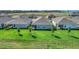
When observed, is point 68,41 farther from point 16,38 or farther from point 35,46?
point 16,38

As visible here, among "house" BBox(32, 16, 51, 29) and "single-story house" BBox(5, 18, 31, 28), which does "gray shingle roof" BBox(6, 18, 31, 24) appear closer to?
"single-story house" BBox(5, 18, 31, 28)

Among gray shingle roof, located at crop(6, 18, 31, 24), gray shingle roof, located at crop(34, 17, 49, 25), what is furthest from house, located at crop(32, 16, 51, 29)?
gray shingle roof, located at crop(6, 18, 31, 24)

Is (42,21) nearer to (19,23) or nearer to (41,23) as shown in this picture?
(41,23)

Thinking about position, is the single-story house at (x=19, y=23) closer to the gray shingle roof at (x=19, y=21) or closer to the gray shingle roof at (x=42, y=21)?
the gray shingle roof at (x=19, y=21)

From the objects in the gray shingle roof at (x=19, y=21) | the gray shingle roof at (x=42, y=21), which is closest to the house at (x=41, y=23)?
the gray shingle roof at (x=42, y=21)

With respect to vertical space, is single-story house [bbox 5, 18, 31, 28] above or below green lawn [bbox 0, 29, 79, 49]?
above
